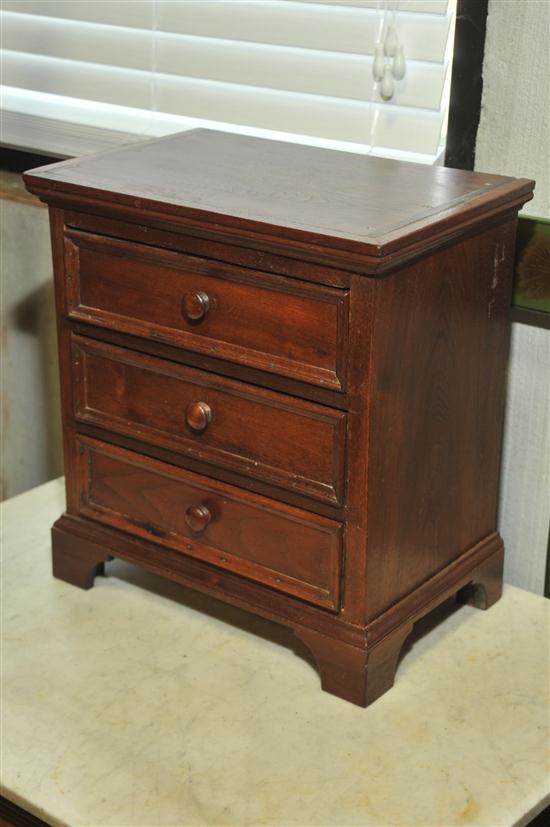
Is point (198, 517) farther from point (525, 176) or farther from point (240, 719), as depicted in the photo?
point (525, 176)

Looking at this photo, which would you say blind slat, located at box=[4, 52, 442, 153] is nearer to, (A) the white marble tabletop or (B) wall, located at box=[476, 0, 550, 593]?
(B) wall, located at box=[476, 0, 550, 593]

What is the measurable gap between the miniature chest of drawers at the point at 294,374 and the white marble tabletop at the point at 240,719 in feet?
0.24

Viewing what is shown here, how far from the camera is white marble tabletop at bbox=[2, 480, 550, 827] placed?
4.06ft

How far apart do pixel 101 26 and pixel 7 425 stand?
0.80m

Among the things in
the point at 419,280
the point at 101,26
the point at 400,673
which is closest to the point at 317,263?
the point at 419,280

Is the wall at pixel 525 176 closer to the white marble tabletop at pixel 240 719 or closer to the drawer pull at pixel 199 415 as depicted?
the white marble tabletop at pixel 240 719

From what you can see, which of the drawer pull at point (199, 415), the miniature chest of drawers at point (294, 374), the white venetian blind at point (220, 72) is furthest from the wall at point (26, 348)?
the drawer pull at point (199, 415)

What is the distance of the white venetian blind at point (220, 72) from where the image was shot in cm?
167

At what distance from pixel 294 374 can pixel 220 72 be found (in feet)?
2.48

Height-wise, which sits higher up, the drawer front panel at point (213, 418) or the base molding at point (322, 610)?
the drawer front panel at point (213, 418)

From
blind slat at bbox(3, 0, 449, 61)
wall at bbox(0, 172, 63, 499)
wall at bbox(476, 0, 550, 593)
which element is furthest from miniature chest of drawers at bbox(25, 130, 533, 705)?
wall at bbox(0, 172, 63, 499)

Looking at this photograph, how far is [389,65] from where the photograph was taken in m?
1.67

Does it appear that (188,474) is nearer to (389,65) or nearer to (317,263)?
(317,263)

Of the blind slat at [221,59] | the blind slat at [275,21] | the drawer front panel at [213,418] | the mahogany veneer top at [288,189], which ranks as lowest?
the drawer front panel at [213,418]
